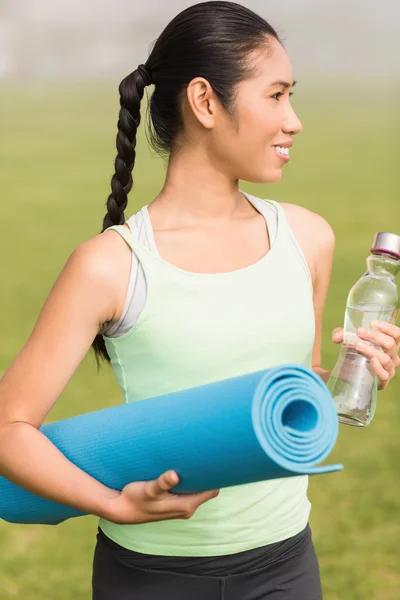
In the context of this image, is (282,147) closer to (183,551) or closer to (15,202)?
(183,551)

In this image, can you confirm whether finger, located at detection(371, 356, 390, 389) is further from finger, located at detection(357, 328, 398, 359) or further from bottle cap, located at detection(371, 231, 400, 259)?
bottle cap, located at detection(371, 231, 400, 259)

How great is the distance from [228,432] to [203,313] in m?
0.41

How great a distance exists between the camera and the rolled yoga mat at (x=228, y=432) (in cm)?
115

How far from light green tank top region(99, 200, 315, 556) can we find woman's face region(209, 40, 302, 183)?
0.51ft

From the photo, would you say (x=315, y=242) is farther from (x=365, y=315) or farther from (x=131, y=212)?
(x=131, y=212)

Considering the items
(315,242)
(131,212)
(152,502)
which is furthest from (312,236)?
(131,212)

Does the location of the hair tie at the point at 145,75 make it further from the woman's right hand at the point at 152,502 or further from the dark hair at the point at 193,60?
the woman's right hand at the point at 152,502

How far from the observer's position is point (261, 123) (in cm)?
159

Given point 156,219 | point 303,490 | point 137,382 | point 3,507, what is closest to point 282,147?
point 156,219

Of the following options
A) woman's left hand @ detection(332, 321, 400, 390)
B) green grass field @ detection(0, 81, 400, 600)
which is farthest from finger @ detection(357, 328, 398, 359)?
green grass field @ detection(0, 81, 400, 600)

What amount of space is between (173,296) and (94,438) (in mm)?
266

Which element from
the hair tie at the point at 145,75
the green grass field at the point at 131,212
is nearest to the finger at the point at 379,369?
the hair tie at the point at 145,75

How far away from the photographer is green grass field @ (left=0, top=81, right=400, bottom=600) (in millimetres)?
3145

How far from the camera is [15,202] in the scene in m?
6.45
